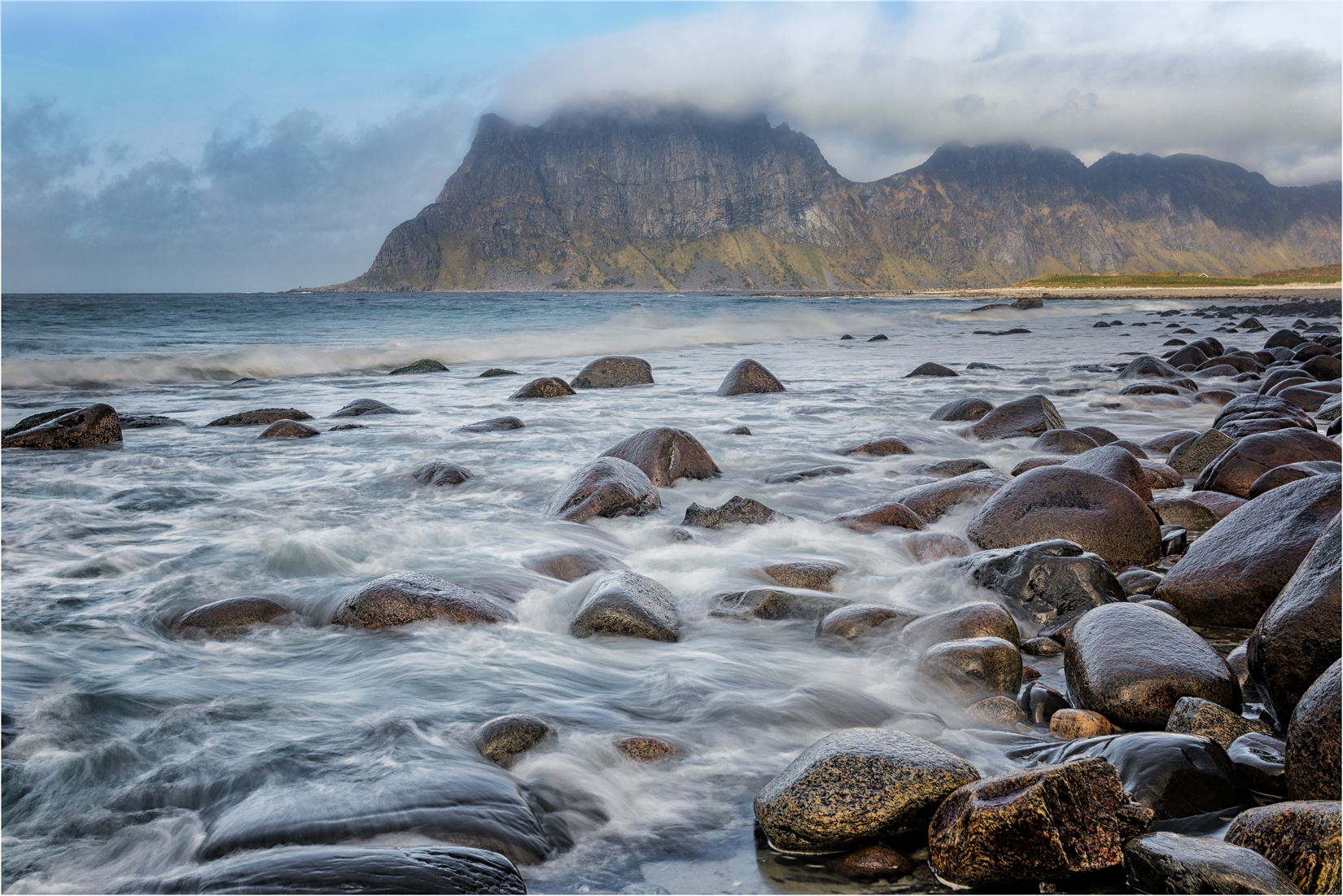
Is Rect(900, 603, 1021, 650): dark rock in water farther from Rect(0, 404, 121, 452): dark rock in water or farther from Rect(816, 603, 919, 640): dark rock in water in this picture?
Rect(0, 404, 121, 452): dark rock in water

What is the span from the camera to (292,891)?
6.96 ft

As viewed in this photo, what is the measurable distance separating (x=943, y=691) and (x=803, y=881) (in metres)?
1.46

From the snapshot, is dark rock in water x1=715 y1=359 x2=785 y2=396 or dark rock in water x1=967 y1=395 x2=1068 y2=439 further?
dark rock in water x1=715 y1=359 x2=785 y2=396

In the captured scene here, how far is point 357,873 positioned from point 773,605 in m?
2.84

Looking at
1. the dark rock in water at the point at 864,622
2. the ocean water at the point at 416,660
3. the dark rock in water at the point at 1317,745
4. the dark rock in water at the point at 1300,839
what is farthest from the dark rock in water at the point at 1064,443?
the dark rock in water at the point at 1300,839

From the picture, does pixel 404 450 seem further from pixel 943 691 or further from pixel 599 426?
pixel 943 691

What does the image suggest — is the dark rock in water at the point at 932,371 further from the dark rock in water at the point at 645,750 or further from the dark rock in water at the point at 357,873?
the dark rock in water at the point at 357,873

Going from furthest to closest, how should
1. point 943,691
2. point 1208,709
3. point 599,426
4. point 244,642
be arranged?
point 599,426 < point 244,642 < point 943,691 < point 1208,709

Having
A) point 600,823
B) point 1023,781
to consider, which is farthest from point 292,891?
point 1023,781

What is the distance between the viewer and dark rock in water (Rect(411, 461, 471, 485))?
303 inches

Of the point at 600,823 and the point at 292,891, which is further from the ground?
the point at 292,891

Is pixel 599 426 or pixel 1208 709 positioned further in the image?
pixel 599 426

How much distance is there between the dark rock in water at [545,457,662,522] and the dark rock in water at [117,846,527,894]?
4.25 meters

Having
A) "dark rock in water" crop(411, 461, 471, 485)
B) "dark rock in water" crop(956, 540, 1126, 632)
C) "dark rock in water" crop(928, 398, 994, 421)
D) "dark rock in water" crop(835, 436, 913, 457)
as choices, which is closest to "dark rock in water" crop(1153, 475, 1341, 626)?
"dark rock in water" crop(956, 540, 1126, 632)
